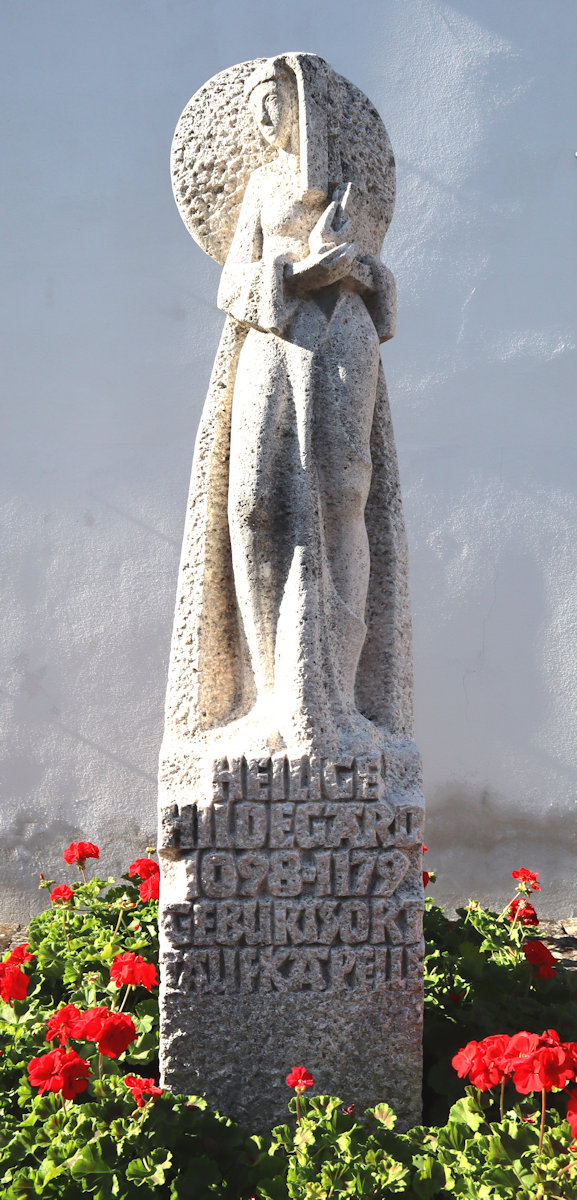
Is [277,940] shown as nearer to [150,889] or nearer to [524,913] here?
[150,889]

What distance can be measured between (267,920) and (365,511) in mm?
999

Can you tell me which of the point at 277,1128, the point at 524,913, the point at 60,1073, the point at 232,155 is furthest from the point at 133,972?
the point at 232,155

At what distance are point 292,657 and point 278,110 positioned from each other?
50.7 inches

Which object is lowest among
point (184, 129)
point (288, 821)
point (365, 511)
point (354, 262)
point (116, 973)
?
point (116, 973)

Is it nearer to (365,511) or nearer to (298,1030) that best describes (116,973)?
(298,1030)

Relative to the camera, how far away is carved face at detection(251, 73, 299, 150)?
91.7 inches

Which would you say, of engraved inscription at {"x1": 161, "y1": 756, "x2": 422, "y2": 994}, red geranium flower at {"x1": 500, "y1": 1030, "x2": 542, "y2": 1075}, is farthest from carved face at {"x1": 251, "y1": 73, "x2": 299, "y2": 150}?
red geranium flower at {"x1": 500, "y1": 1030, "x2": 542, "y2": 1075}

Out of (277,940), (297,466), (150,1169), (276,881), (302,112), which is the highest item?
(302,112)

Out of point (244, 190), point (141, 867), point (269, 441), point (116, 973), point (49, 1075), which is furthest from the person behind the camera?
point (141, 867)

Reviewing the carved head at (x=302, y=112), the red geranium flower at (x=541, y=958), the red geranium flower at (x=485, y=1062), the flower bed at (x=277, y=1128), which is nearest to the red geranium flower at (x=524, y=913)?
the red geranium flower at (x=541, y=958)

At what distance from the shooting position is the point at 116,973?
207 centimetres

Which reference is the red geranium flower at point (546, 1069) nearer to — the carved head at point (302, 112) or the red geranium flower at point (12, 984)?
the red geranium flower at point (12, 984)

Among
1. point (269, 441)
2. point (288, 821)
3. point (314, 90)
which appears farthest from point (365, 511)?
point (314, 90)

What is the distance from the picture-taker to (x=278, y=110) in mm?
2328
